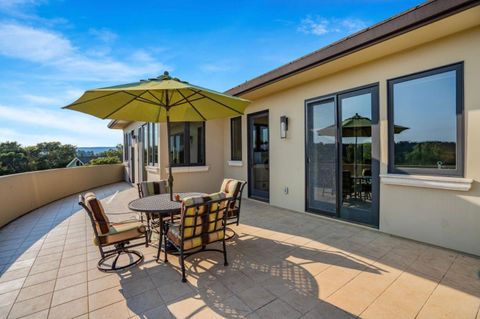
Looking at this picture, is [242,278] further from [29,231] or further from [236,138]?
[236,138]

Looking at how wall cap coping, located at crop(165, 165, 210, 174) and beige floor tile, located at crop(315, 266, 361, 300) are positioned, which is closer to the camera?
beige floor tile, located at crop(315, 266, 361, 300)

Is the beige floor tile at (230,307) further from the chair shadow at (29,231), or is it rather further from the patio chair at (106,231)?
the chair shadow at (29,231)

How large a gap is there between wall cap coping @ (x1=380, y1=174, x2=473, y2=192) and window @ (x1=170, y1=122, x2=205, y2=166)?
5.03 meters

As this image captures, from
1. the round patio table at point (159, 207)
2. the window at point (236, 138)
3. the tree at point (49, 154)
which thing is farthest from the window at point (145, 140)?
the tree at point (49, 154)

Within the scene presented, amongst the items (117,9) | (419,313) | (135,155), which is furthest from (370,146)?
(135,155)

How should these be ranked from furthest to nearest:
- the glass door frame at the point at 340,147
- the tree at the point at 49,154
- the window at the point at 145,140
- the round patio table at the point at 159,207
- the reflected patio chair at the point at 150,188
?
the tree at the point at 49,154, the window at the point at 145,140, the reflected patio chair at the point at 150,188, the glass door frame at the point at 340,147, the round patio table at the point at 159,207

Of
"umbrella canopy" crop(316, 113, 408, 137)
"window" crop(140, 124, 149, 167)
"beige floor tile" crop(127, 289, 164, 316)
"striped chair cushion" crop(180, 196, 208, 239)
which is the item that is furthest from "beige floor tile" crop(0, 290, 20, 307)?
Result: "window" crop(140, 124, 149, 167)

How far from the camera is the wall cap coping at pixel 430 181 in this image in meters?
2.88

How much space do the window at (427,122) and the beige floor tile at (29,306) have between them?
15.6 feet

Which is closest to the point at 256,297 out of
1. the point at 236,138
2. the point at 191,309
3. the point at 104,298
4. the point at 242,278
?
the point at 242,278

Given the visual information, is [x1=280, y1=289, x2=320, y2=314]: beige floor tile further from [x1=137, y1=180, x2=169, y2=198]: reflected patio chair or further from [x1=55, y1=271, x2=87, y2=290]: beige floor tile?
[x1=137, y1=180, x2=169, y2=198]: reflected patio chair

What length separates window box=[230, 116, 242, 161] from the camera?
689 centimetres

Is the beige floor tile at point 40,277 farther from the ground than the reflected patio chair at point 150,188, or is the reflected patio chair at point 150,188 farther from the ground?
the reflected patio chair at point 150,188

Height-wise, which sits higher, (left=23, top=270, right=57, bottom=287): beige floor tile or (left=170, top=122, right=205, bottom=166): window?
(left=170, top=122, right=205, bottom=166): window
